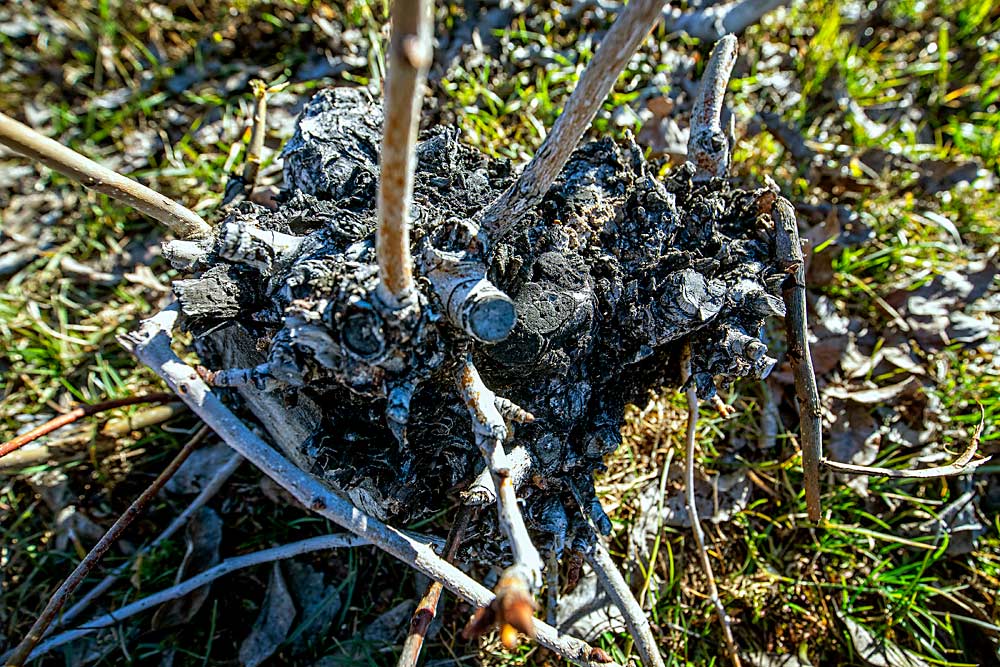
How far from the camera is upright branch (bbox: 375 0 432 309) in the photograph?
837 mm

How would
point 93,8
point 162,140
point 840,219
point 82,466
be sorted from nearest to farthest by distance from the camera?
point 82,466
point 840,219
point 162,140
point 93,8

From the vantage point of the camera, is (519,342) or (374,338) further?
(519,342)

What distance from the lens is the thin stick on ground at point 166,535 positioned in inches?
88.0

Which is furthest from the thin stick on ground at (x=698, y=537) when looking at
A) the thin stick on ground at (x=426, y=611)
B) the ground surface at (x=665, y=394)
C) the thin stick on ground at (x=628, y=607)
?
the thin stick on ground at (x=426, y=611)

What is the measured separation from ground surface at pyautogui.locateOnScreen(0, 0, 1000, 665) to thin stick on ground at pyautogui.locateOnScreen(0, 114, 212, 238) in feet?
3.36

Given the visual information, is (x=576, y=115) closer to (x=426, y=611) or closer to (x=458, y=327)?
(x=458, y=327)

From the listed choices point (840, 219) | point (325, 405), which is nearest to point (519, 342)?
point (325, 405)

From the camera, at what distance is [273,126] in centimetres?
297

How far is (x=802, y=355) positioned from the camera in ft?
6.24

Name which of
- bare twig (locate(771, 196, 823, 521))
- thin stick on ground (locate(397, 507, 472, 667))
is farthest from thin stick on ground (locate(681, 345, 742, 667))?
thin stick on ground (locate(397, 507, 472, 667))

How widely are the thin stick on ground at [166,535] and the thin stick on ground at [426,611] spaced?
1012mm

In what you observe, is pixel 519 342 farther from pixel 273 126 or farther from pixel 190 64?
pixel 190 64

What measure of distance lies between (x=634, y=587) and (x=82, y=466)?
221cm

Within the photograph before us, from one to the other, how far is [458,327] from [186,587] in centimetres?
150
